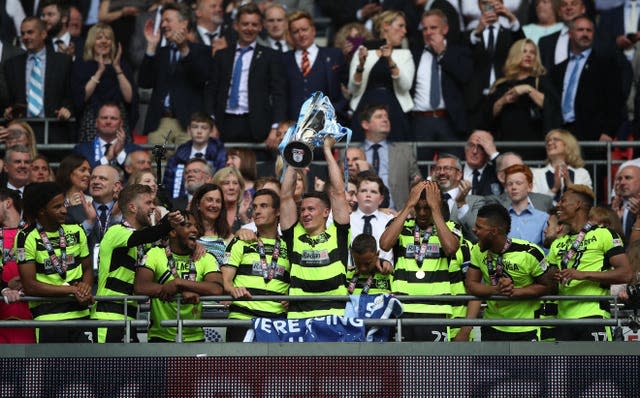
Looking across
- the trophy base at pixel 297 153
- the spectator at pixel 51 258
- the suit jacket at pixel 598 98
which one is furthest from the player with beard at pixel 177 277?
the suit jacket at pixel 598 98

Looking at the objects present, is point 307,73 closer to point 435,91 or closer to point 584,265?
point 435,91

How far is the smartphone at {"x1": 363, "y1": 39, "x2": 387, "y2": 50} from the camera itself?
18112mm

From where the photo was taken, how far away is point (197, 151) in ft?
57.8

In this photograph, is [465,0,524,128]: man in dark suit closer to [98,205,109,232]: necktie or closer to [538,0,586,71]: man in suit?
[538,0,586,71]: man in suit

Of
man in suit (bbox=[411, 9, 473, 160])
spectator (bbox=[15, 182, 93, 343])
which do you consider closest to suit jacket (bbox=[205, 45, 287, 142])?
man in suit (bbox=[411, 9, 473, 160])

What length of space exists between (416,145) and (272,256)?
14.9 feet

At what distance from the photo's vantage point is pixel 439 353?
483 inches

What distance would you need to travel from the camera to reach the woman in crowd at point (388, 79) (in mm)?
18375

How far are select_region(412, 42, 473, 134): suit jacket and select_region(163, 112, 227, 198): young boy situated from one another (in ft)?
8.86

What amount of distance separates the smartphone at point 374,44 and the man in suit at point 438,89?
0.91 meters

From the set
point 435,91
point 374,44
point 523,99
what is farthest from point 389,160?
A: point 523,99

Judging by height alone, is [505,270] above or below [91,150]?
below

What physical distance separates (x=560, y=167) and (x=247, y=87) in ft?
12.9

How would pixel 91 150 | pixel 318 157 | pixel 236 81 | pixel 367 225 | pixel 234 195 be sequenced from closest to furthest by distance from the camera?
pixel 367 225, pixel 234 195, pixel 91 150, pixel 318 157, pixel 236 81
